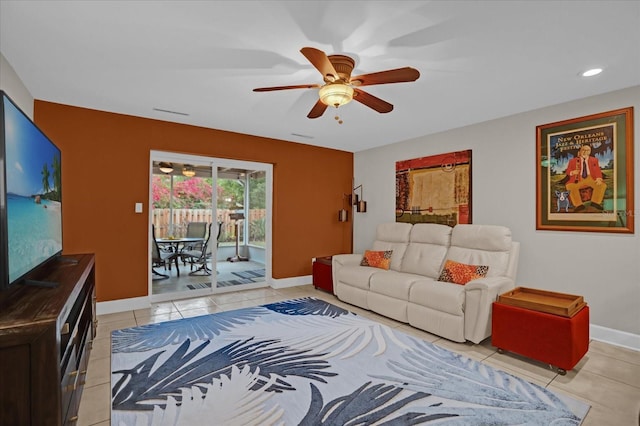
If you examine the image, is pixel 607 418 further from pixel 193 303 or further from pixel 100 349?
pixel 193 303

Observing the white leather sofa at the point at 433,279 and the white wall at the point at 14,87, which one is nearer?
the white wall at the point at 14,87

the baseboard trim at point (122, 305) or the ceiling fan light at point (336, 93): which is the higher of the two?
the ceiling fan light at point (336, 93)

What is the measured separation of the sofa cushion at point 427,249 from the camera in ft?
13.4

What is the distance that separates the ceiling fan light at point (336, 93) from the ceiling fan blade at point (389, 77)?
0.08m

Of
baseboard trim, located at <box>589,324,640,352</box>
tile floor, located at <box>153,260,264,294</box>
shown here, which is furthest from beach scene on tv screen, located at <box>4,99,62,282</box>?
baseboard trim, located at <box>589,324,640,352</box>

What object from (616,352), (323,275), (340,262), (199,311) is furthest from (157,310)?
(616,352)

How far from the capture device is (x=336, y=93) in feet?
8.07

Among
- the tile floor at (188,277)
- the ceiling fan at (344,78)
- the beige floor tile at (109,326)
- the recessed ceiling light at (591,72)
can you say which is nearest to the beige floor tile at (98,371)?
the beige floor tile at (109,326)

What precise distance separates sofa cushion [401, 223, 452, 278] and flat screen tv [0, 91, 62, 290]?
381cm

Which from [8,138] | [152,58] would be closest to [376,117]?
[152,58]

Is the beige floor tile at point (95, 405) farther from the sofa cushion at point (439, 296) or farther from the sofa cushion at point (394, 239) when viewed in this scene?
the sofa cushion at point (394, 239)

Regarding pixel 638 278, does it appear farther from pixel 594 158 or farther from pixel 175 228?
pixel 175 228

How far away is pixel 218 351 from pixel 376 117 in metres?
3.21

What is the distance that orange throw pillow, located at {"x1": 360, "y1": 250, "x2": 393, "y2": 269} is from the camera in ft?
14.6
